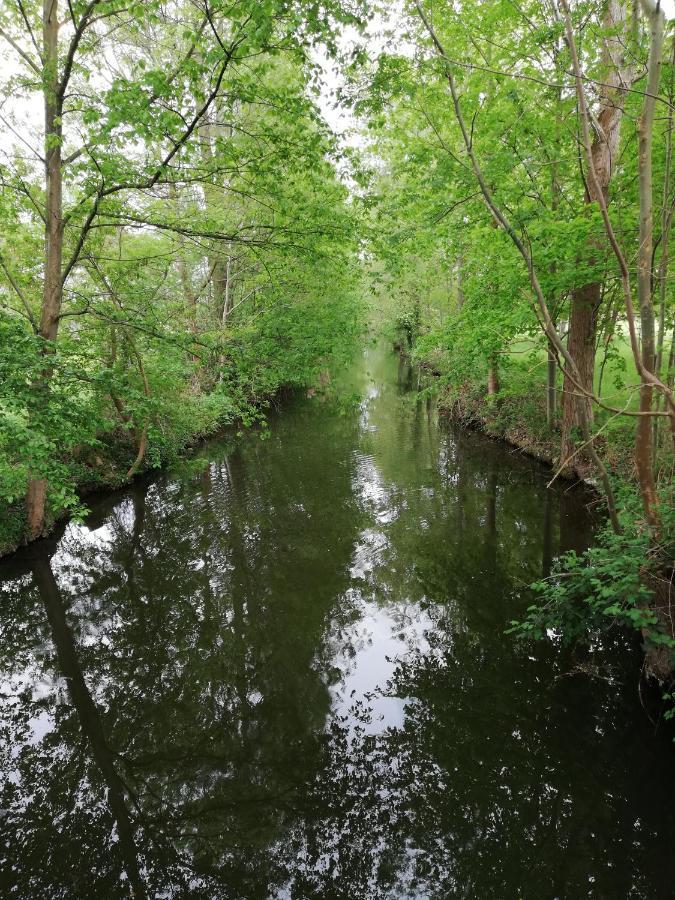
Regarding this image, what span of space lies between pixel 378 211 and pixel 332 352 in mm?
8243

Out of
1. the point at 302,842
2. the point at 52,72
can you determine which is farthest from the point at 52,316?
the point at 302,842

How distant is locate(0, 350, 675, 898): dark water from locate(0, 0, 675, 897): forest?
0.19 ft

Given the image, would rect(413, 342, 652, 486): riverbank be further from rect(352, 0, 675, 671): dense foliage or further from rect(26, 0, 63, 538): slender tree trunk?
rect(26, 0, 63, 538): slender tree trunk

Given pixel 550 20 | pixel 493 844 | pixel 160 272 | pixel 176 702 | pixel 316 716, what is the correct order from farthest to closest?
1. pixel 160 272
2. pixel 550 20
3. pixel 176 702
4. pixel 316 716
5. pixel 493 844

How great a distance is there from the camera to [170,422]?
14234mm

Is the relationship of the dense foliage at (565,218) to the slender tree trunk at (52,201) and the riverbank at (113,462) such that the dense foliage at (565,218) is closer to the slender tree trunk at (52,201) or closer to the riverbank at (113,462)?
the slender tree trunk at (52,201)

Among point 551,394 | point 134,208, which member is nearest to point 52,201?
point 134,208

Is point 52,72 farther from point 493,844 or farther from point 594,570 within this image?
point 493,844

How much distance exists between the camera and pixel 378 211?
832 cm

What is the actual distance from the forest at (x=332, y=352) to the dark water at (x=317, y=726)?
59 millimetres

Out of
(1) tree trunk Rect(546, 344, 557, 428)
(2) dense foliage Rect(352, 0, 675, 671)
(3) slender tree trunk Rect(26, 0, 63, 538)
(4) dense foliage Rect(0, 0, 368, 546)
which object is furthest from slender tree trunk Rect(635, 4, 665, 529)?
(1) tree trunk Rect(546, 344, 557, 428)

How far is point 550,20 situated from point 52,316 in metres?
10.9

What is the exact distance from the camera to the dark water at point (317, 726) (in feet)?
14.3

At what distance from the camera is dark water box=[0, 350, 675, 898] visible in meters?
4.37
